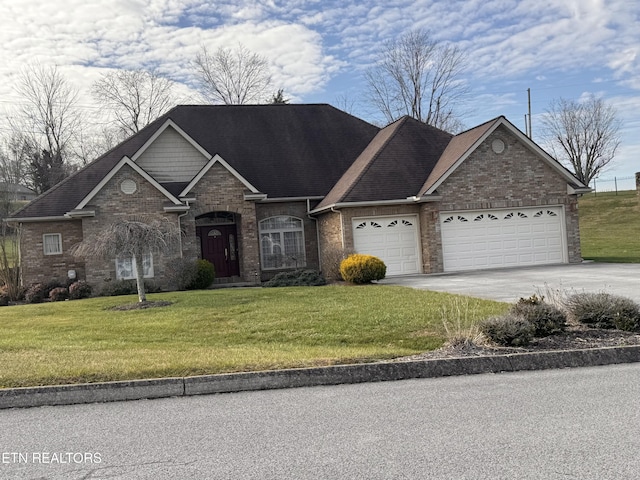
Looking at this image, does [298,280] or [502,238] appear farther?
[502,238]

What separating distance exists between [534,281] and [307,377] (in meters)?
11.3

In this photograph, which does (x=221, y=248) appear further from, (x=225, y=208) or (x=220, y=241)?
(x=225, y=208)

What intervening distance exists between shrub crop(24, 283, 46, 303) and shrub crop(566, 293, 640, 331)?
18294 millimetres

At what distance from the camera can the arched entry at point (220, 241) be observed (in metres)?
24.1

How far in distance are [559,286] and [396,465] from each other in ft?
38.7

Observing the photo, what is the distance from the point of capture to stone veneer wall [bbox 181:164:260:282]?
2239 cm

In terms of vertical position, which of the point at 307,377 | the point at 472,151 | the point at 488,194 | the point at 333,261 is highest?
the point at 472,151

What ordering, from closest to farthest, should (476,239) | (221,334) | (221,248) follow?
(221,334) → (476,239) → (221,248)

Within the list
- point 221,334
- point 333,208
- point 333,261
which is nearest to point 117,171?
point 333,208

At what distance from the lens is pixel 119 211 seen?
69.7 feet

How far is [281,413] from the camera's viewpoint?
602 cm

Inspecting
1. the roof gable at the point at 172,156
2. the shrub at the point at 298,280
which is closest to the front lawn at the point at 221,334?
the shrub at the point at 298,280

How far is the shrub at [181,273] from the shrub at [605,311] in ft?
46.9

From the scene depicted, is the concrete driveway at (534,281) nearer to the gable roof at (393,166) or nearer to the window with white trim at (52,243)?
the gable roof at (393,166)
